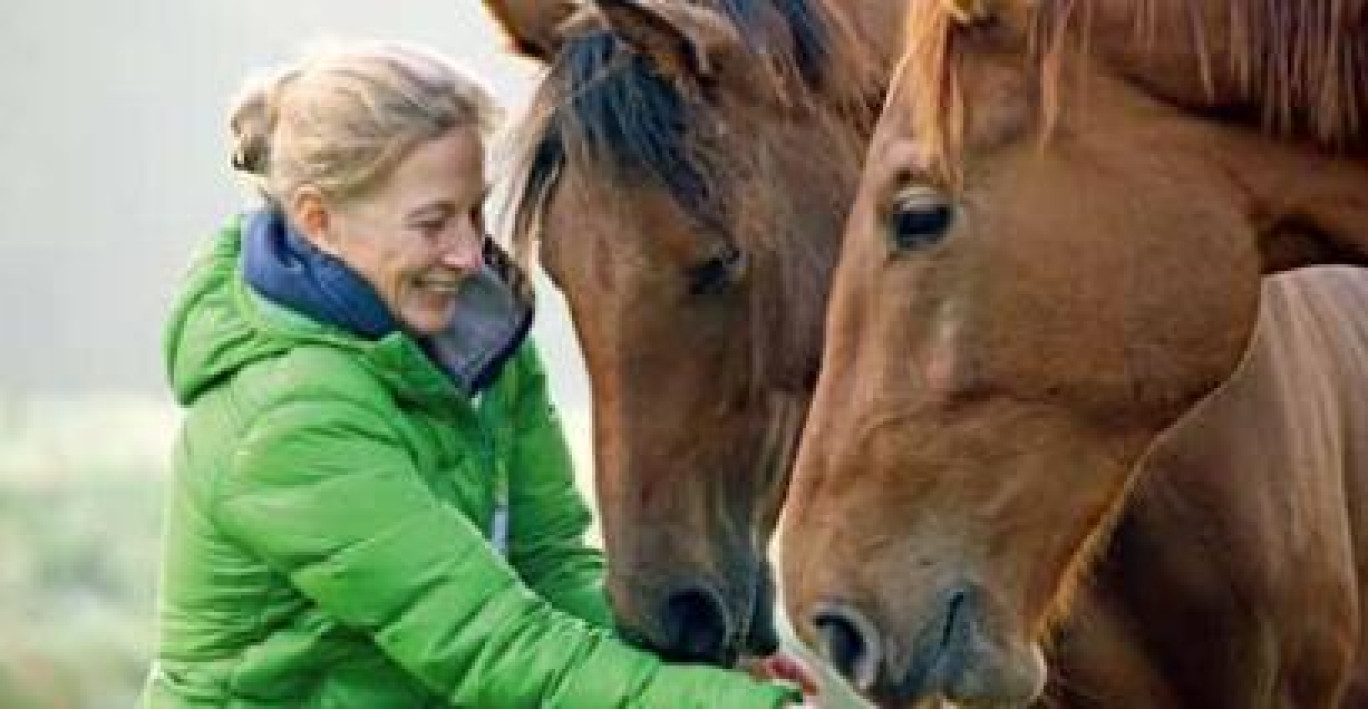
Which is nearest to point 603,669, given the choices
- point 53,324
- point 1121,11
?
point 1121,11

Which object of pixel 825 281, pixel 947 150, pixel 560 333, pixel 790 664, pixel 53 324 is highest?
pixel 947 150

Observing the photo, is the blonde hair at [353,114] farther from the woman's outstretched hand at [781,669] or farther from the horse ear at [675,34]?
the woman's outstretched hand at [781,669]

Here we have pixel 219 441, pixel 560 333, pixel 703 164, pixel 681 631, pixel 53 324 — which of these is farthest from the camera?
pixel 53 324

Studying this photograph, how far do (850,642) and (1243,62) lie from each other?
0.65 metres

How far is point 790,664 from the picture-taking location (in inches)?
140

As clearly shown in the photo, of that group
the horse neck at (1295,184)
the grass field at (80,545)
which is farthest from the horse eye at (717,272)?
the grass field at (80,545)

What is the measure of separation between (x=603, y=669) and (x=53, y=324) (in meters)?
7.25

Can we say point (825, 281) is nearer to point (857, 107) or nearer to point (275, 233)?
point (857, 107)

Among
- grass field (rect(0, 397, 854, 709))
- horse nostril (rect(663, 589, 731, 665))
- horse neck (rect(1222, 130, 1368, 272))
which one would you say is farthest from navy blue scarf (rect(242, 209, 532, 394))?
grass field (rect(0, 397, 854, 709))

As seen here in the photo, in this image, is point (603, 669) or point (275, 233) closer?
point (603, 669)

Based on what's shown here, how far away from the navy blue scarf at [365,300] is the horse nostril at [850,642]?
600 mm

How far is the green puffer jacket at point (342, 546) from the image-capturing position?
293 centimetres

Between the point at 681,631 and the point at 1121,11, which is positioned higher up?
the point at 1121,11

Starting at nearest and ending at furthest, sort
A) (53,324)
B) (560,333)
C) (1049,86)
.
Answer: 1. (1049,86)
2. (560,333)
3. (53,324)
